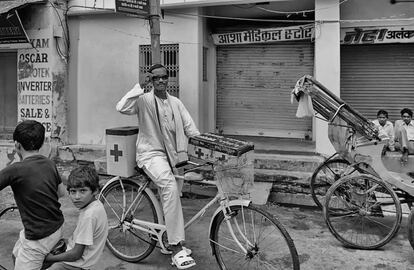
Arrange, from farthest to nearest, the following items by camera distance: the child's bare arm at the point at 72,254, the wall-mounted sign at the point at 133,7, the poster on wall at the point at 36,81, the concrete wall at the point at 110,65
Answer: the poster on wall at the point at 36,81 < the concrete wall at the point at 110,65 < the wall-mounted sign at the point at 133,7 < the child's bare arm at the point at 72,254

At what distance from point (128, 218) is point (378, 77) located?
246 inches

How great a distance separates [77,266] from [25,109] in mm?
6993

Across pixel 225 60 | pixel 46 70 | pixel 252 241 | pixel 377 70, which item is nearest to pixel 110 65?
pixel 46 70

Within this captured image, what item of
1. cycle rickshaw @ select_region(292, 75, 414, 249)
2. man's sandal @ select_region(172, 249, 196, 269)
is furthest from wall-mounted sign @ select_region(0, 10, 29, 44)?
man's sandal @ select_region(172, 249, 196, 269)

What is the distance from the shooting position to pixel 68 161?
8.48 m

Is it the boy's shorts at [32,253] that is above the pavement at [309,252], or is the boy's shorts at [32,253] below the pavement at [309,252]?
above

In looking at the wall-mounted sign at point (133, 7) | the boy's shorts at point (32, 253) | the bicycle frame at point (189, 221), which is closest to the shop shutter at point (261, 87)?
the wall-mounted sign at point (133, 7)

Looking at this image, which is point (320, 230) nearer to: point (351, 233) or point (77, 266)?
Result: point (351, 233)

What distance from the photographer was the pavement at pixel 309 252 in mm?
3912

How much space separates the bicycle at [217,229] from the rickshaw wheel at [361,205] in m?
1.19

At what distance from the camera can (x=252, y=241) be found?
10.5 ft

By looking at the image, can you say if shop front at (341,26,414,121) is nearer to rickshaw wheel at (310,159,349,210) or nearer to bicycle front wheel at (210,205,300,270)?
rickshaw wheel at (310,159,349,210)

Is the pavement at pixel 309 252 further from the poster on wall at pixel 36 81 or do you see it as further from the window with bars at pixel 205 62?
the window with bars at pixel 205 62

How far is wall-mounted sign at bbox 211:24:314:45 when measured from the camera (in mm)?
7805
